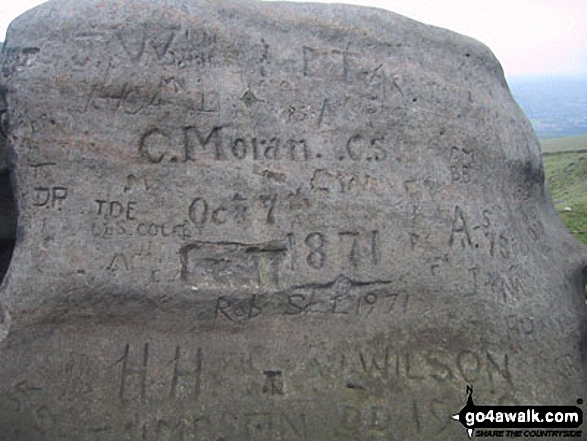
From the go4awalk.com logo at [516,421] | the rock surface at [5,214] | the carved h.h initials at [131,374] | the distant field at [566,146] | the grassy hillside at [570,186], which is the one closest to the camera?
the carved h.h initials at [131,374]

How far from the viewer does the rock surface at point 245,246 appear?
3482 millimetres

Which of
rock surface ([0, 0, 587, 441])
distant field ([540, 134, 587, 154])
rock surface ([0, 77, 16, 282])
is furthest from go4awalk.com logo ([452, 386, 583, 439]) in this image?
distant field ([540, 134, 587, 154])

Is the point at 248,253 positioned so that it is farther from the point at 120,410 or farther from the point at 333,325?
the point at 120,410

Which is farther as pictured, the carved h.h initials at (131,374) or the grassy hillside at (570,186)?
the grassy hillside at (570,186)

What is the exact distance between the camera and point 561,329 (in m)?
3.89

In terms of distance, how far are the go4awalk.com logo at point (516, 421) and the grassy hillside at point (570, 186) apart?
6.54 meters

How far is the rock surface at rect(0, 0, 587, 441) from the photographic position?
11.4 feet

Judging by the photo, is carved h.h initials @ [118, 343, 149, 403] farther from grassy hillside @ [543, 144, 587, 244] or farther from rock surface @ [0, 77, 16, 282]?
grassy hillside @ [543, 144, 587, 244]

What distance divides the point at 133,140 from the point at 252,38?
904 millimetres

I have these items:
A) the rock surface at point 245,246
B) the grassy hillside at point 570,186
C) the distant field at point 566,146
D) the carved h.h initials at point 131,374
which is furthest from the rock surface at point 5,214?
the distant field at point 566,146

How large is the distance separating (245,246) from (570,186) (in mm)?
13214

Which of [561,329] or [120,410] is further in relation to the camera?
[561,329]

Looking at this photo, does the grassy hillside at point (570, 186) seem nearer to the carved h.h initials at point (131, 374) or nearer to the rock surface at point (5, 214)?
the carved h.h initials at point (131, 374)

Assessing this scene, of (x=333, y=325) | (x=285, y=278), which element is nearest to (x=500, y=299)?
(x=333, y=325)
